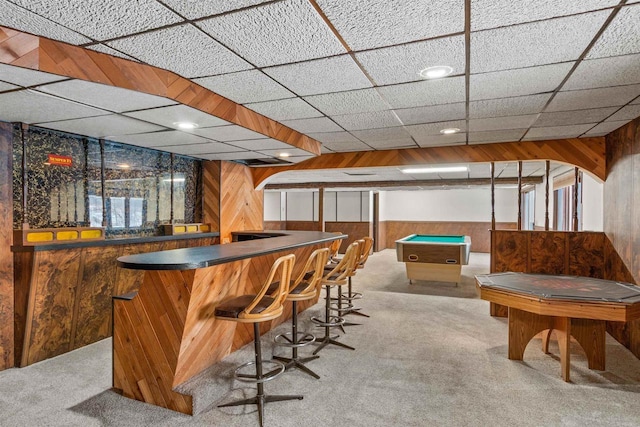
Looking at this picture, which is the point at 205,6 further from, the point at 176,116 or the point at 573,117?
the point at 573,117

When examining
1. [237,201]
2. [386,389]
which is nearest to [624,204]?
[386,389]

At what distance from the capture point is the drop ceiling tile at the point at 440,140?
480 cm

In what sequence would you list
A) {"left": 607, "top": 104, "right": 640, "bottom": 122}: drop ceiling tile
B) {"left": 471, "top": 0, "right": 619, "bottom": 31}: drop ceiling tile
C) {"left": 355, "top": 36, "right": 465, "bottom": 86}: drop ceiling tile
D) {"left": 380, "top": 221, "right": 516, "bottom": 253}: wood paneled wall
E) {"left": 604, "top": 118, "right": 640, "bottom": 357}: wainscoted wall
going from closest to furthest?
{"left": 471, "top": 0, "right": 619, "bottom": 31}: drop ceiling tile < {"left": 355, "top": 36, "right": 465, "bottom": 86}: drop ceiling tile < {"left": 607, "top": 104, "right": 640, "bottom": 122}: drop ceiling tile < {"left": 604, "top": 118, "right": 640, "bottom": 357}: wainscoted wall < {"left": 380, "top": 221, "right": 516, "bottom": 253}: wood paneled wall

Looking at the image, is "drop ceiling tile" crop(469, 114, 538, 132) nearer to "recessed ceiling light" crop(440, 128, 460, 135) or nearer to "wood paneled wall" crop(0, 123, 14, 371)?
"recessed ceiling light" crop(440, 128, 460, 135)

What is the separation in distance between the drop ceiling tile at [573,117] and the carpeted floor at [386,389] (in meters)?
2.43

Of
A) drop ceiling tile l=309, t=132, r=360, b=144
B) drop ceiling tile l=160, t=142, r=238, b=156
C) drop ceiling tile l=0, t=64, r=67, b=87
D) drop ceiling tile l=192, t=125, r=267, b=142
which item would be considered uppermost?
drop ceiling tile l=309, t=132, r=360, b=144

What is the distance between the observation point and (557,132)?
4.48 m

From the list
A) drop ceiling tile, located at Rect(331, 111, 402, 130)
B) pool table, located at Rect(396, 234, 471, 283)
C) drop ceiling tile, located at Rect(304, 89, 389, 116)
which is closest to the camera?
drop ceiling tile, located at Rect(304, 89, 389, 116)

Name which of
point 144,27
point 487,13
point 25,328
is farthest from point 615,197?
point 25,328

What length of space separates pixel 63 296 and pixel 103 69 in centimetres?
253

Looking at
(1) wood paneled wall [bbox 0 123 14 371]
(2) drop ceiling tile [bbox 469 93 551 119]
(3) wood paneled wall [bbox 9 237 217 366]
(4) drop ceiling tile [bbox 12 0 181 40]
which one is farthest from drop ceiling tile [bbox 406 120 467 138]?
(1) wood paneled wall [bbox 0 123 14 371]

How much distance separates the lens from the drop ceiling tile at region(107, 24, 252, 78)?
2.03 m

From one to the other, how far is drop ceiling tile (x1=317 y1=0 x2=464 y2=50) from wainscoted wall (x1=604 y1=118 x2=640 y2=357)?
10.5 feet

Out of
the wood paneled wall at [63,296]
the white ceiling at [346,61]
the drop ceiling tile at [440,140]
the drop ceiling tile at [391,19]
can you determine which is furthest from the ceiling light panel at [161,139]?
the drop ceiling tile at [440,140]
